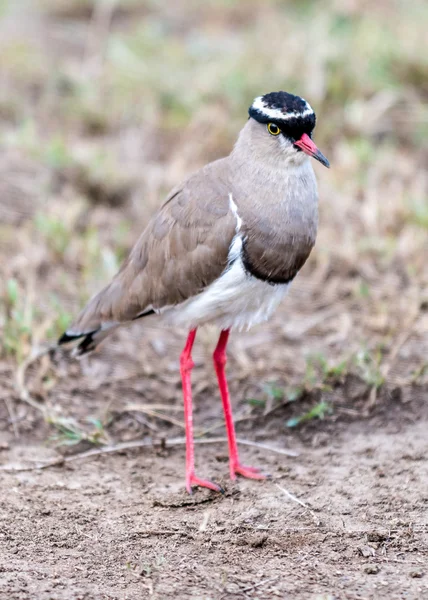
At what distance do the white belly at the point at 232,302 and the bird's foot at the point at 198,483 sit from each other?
677 millimetres

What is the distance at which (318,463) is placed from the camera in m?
3.97

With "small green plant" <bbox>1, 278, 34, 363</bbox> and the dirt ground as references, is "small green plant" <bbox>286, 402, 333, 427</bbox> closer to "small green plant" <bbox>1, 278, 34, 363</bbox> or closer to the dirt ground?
the dirt ground

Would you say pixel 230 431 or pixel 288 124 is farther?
pixel 230 431

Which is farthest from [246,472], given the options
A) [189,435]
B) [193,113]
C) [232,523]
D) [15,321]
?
[193,113]

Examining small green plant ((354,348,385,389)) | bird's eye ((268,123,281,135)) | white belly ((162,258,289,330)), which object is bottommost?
small green plant ((354,348,385,389))

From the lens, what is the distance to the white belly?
3645 millimetres

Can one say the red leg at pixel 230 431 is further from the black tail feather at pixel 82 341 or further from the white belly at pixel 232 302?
the black tail feather at pixel 82 341

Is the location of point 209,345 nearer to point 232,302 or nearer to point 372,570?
point 232,302

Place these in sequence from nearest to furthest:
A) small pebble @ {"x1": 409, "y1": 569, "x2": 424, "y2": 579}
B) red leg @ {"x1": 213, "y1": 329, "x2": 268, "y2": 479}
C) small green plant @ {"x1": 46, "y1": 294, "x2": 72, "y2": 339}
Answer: small pebble @ {"x1": 409, "y1": 569, "x2": 424, "y2": 579} < red leg @ {"x1": 213, "y1": 329, "x2": 268, "y2": 479} < small green plant @ {"x1": 46, "y1": 294, "x2": 72, "y2": 339}

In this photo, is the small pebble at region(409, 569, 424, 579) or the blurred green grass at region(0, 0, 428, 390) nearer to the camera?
the small pebble at region(409, 569, 424, 579)

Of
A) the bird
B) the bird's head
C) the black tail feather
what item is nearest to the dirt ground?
the black tail feather

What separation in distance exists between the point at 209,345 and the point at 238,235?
1380mm

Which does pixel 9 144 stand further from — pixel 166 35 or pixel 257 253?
pixel 257 253

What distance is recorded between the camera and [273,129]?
3.74 meters
